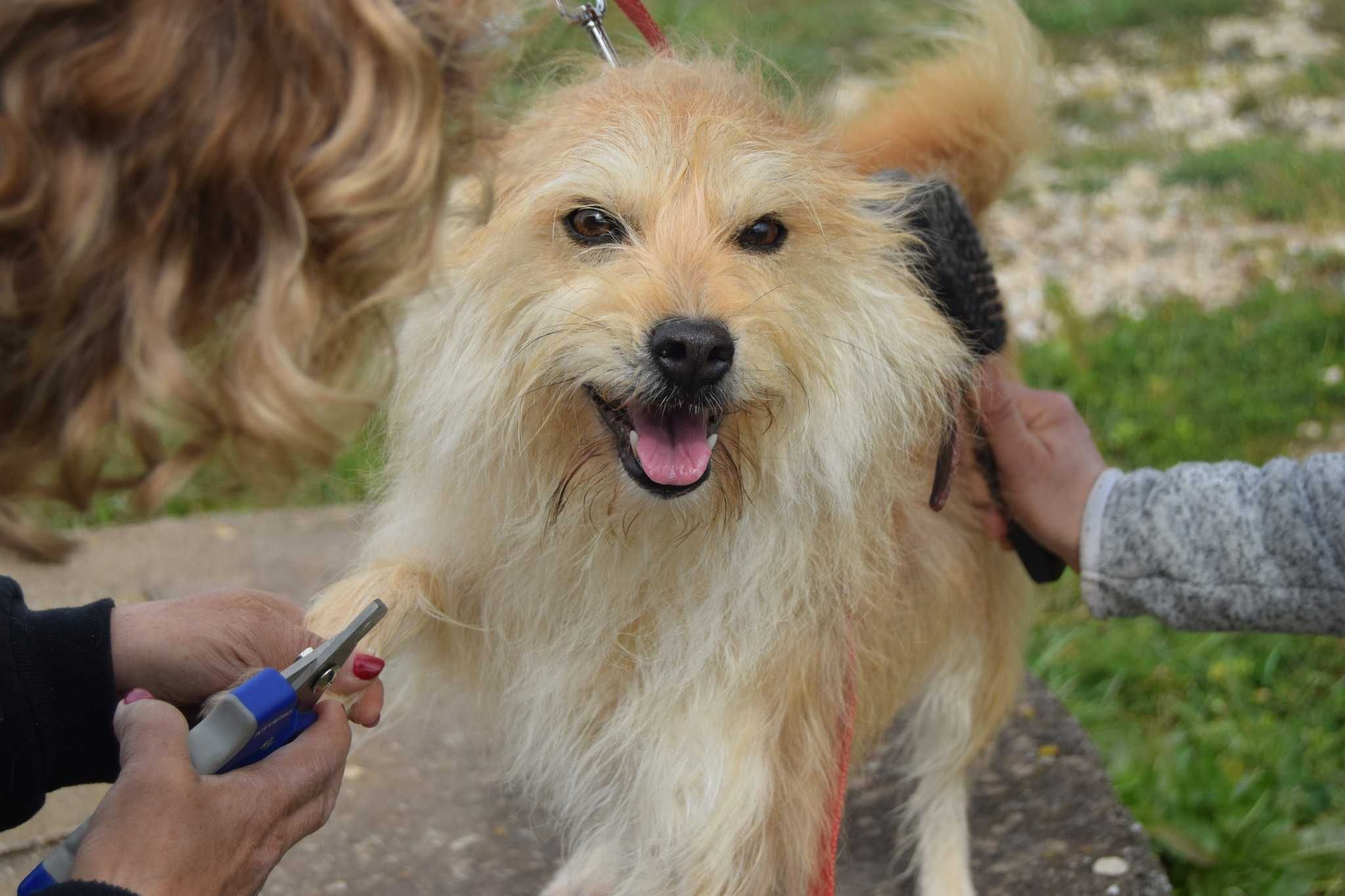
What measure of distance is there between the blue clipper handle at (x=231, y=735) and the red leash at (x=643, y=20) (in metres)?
1.28

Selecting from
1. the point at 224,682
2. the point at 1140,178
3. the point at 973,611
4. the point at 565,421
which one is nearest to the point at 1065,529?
the point at 973,611

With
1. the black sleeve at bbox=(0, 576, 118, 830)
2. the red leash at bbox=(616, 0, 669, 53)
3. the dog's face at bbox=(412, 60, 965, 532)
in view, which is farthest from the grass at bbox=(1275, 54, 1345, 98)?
the black sleeve at bbox=(0, 576, 118, 830)

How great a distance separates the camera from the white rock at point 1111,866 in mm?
2570

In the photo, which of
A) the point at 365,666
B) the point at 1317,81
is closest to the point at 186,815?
the point at 365,666

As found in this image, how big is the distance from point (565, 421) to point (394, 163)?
71cm

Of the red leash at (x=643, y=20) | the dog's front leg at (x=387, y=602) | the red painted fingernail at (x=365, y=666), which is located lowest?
the dog's front leg at (x=387, y=602)

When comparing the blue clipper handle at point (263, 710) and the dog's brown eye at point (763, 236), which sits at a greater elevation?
the dog's brown eye at point (763, 236)

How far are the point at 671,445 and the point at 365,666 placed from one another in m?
0.50

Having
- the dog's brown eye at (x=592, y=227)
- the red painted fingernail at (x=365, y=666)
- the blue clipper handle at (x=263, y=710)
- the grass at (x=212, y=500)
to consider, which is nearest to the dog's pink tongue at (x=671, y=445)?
the dog's brown eye at (x=592, y=227)

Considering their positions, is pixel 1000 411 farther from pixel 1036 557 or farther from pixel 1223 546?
pixel 1223 546

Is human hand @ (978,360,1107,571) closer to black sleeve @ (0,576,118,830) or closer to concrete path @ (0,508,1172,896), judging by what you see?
concrete path @ (0,508,1172,896)

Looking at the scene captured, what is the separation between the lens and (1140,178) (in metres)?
6.77

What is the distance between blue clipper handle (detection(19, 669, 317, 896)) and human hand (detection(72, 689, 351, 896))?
18 millimetres

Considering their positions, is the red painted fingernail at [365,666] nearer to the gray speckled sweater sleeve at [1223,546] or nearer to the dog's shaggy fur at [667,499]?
the dog's shaggy fur at [667,499]
